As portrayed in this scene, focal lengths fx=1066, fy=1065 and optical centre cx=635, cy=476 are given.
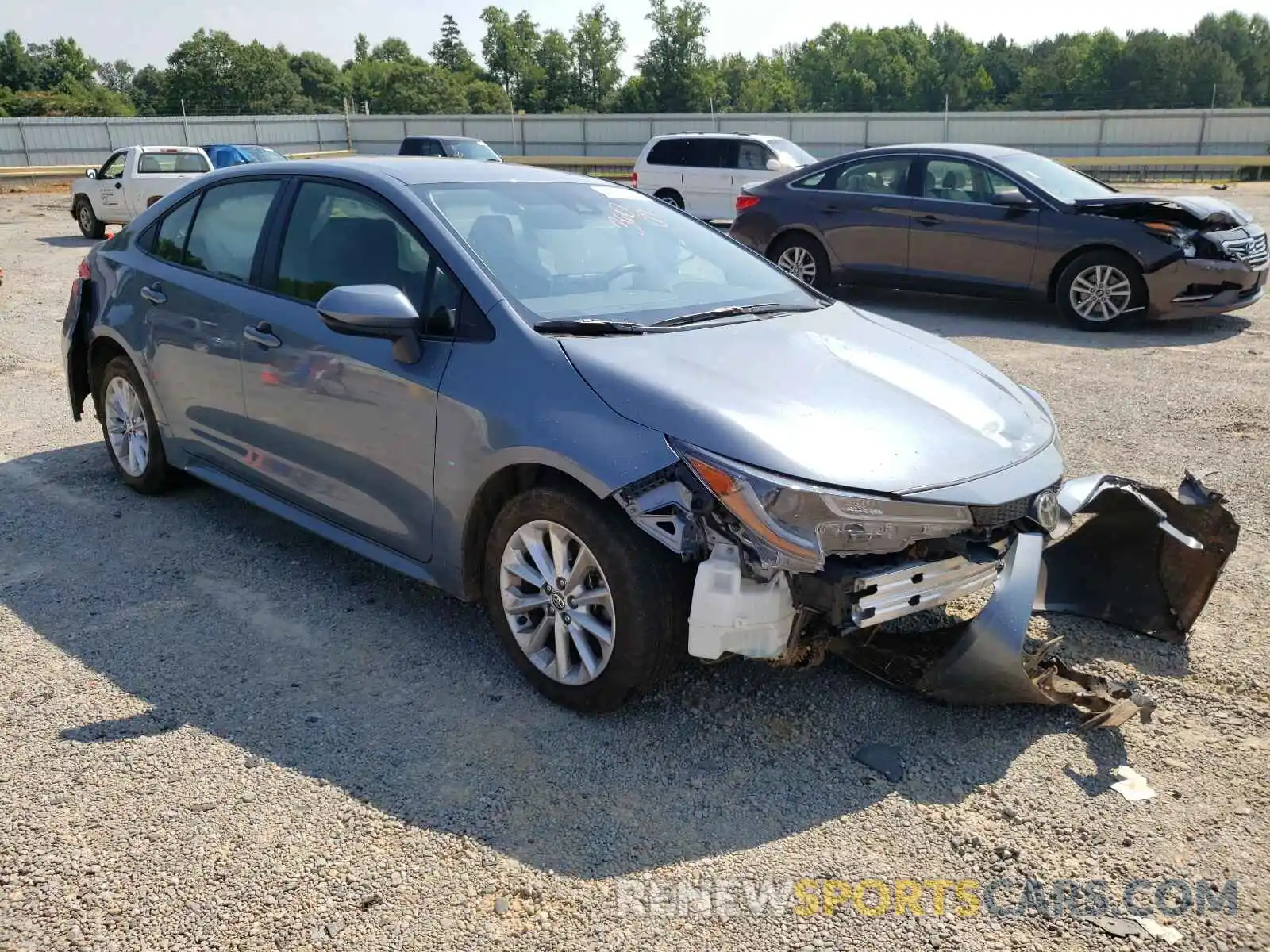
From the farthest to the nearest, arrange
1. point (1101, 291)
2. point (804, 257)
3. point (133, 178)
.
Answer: point (133, 178)
point (804, 257)
point (1101, 291)

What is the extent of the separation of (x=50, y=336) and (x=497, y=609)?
824 cm

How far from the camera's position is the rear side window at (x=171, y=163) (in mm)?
18303

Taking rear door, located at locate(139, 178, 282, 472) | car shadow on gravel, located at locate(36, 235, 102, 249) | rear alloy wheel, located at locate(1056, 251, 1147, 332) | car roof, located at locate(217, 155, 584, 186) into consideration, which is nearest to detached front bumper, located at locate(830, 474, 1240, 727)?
car roof, located at locate(217, 155, 584, 186)

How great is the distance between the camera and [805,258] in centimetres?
1169

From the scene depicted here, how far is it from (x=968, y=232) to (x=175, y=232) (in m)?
7.67

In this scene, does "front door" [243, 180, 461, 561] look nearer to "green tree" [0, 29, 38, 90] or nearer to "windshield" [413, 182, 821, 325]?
"windshield" [413, 182, 821, 325]

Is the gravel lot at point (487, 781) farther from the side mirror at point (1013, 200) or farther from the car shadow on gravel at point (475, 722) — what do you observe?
the side mirror at point (1013, 200)

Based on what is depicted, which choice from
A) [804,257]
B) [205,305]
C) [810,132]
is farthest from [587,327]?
[810,132]

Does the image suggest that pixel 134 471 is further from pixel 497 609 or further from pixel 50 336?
pixel 50 336

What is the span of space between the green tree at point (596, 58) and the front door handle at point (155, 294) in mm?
102206

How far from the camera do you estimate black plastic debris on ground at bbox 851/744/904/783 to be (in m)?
3.18

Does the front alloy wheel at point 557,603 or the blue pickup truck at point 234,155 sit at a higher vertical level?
the blue pickup truck at point 234,155

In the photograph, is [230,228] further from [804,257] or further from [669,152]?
[669,152]

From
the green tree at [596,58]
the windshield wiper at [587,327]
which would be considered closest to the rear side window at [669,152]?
the windshield wiper at [587,327]
